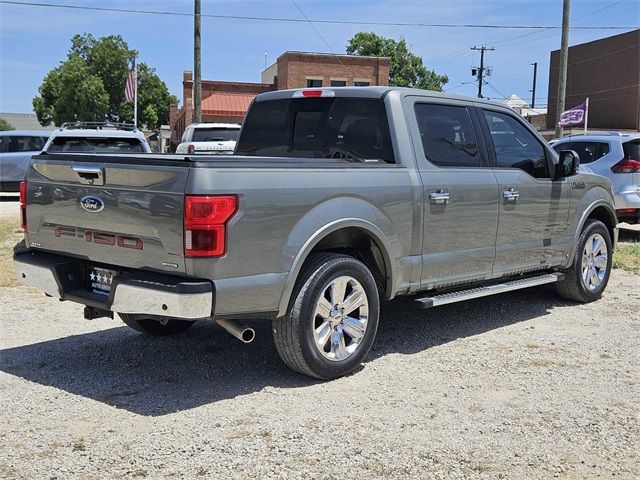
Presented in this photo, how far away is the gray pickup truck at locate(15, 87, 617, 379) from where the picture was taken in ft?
14.7

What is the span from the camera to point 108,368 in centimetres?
550

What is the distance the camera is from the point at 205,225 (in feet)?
14.4

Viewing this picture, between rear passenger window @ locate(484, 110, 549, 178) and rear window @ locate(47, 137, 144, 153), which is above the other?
rear passenger window @ locate(484, 110, 549, 178)

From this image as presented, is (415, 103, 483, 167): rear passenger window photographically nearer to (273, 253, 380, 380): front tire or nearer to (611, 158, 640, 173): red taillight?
(273, 253, 380, 380): front tire

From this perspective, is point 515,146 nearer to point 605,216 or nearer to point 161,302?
point 605,216

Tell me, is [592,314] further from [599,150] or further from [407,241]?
[599,150]

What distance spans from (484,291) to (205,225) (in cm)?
287

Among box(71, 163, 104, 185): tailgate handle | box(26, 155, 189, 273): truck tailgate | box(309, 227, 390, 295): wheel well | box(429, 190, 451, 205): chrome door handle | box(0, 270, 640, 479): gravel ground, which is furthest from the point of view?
box(429, 190, 451, 205): chrome door handle

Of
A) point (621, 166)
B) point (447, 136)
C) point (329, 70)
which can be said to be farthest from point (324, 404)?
point (329, 70)

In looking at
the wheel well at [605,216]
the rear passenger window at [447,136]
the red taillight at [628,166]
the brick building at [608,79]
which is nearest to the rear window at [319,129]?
the rear passenger window at [447,136]

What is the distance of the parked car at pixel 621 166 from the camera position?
486 inches

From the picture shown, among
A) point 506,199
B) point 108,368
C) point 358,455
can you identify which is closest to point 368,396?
point 358,455

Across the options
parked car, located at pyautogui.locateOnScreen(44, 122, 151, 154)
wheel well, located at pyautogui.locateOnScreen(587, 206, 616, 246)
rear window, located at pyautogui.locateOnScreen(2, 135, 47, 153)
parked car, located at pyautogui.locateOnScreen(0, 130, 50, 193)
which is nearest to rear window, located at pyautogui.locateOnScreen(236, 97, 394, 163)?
wheel well, located at pyautogui.locateOnScreen(587, 206, 616, 246)

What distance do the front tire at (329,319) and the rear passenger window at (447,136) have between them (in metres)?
1.26
